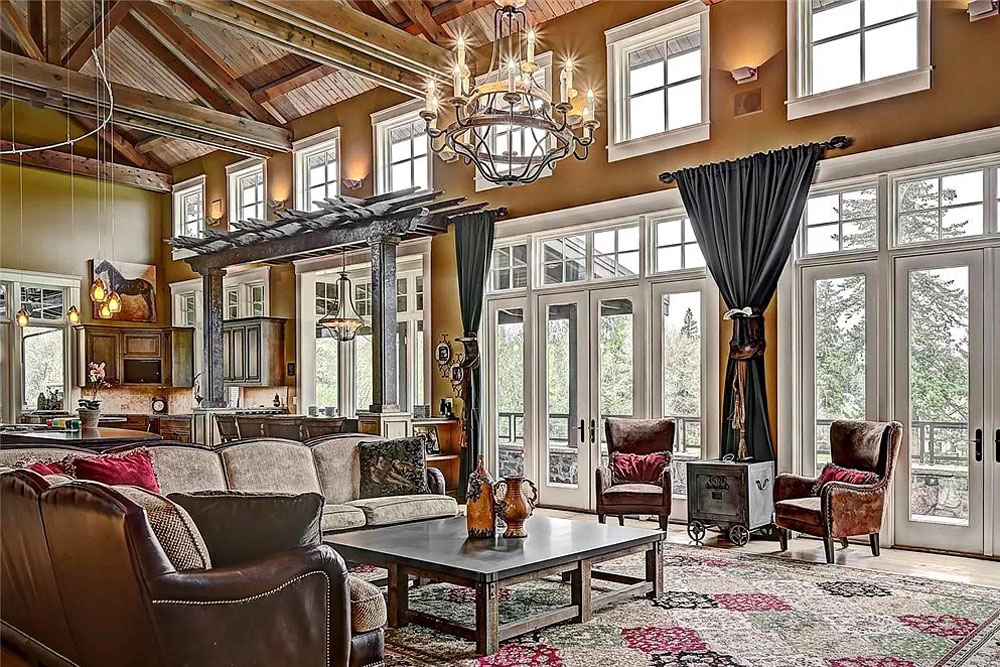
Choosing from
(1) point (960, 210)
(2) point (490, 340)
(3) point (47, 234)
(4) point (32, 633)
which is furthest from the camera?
(3) point (47, 234)

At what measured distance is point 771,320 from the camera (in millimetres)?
6934

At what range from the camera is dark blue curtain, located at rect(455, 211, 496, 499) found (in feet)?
29.4

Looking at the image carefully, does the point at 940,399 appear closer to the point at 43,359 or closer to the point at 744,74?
the point at 744,74

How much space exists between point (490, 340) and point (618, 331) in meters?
1.65

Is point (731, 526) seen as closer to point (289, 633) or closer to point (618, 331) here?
point (618, 331)

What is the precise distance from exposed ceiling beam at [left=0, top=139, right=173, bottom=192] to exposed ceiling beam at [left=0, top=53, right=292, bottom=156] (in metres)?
2.17

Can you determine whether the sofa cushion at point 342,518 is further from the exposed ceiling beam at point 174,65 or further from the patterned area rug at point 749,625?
the exposed ceiling beam at point 174,65

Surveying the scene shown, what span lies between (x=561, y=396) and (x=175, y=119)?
5861mm

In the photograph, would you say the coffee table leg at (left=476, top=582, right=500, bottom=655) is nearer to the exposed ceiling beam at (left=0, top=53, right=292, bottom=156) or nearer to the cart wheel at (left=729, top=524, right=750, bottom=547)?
the cart wheel at (left=729, top=524, right=750, bottom=547)

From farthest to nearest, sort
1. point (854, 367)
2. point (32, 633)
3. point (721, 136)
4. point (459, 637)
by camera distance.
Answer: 1. point (721, 136)
2. point (854, 367)
3. point (459, 637)
4. point (32, 633)

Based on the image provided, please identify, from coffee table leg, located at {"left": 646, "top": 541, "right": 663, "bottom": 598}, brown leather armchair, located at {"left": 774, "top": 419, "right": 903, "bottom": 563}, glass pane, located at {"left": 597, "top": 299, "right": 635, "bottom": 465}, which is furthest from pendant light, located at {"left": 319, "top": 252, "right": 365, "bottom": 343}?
coffee table leg, located at {"left": 646, "top": 541, "right": 663, "bottom": 598}

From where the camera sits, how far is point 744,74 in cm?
702

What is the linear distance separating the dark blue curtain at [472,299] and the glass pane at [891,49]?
12.7 feet

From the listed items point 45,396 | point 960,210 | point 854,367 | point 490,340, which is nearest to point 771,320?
point 854,367
